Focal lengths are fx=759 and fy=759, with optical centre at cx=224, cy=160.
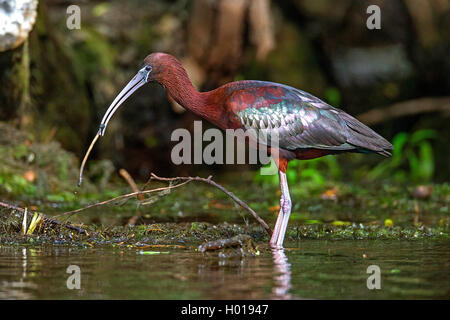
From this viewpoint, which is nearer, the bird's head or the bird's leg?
the bird's leg

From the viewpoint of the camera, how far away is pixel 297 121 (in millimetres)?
8281

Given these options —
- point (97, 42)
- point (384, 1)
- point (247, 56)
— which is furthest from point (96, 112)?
point (384, 1)

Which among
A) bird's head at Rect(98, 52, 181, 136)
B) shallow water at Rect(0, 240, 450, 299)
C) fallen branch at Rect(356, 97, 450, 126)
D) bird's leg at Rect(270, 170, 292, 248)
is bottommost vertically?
shallow water at Rect(0, 240, 450, 299)

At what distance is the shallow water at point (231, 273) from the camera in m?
5.02

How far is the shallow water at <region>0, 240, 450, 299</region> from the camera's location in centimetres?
502

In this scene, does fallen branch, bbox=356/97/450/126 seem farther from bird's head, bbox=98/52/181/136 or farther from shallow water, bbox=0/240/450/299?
shallow water, bbox=0/240/450/299

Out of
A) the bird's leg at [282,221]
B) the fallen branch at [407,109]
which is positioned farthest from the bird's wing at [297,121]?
the fallen branch at [407,109]

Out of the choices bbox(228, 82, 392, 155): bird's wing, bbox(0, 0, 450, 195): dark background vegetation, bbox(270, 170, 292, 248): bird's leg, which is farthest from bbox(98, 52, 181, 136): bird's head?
bbox(0, 0, 450, 195): dark background vegetation

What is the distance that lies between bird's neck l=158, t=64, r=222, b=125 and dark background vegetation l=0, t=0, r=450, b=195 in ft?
16.6

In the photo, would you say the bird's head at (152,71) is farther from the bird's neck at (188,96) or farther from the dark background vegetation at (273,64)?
the dark background vegetation at (273,64)

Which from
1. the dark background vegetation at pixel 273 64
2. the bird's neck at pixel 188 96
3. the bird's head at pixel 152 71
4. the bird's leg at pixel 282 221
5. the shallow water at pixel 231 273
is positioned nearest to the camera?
the shallow water at pixel 231 273

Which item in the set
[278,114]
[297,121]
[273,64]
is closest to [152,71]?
[278,114]

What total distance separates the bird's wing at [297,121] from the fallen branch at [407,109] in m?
7.23

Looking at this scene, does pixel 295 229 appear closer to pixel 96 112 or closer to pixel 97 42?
pixel 96 112
